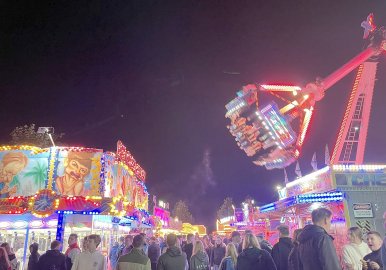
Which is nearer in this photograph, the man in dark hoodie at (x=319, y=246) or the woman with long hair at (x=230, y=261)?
the man in dark hoodie at (x=319, y=246)

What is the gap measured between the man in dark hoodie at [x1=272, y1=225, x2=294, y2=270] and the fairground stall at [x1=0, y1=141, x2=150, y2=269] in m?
12.8

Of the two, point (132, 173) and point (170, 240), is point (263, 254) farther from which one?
point (132, 173)

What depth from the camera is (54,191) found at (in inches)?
753

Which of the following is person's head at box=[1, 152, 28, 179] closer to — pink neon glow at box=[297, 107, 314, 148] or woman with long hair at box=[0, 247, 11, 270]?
woman with long hair at box=[0, 247, 11, 270]

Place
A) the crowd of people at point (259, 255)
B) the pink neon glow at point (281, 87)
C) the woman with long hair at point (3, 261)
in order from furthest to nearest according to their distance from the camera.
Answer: the pink neon glow at point (281, 87), the woman with long hair at point (3, 261), the crowd of people at point (259, 255)

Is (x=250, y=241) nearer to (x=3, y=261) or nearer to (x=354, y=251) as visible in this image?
(x=354, y=251)

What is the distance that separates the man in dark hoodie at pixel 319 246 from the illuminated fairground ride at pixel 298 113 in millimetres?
20570

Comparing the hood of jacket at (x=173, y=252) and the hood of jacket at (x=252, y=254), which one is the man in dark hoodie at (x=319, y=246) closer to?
the hood of jacket at (x=252, y=254)

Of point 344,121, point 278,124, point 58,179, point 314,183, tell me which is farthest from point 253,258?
point 278,124

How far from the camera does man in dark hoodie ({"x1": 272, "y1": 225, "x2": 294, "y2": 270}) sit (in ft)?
25.2

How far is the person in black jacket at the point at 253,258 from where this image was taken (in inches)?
251

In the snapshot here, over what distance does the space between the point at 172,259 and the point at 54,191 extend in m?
14.5

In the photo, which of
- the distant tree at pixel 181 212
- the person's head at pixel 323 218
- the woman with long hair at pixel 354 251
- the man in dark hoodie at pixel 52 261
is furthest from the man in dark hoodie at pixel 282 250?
the distant tree at pixel 181 212

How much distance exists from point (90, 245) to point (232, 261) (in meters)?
3.29
